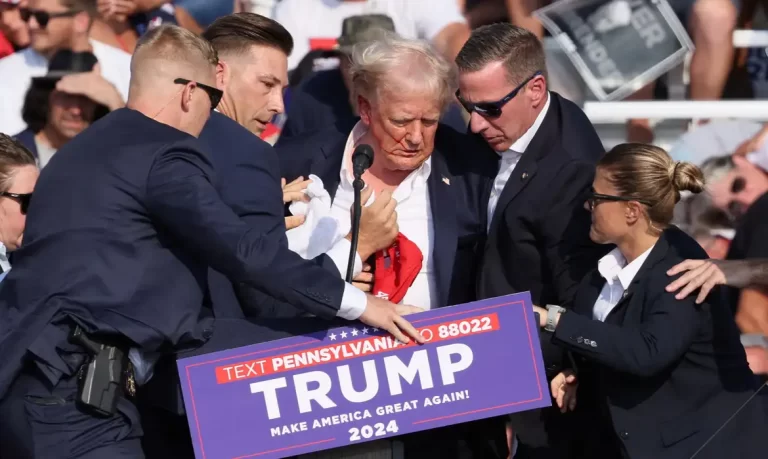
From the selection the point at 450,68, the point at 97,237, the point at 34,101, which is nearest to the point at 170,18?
the point at 34,101

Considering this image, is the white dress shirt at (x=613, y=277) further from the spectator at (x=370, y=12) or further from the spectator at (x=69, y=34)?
the spectator at (x=69, y=34)

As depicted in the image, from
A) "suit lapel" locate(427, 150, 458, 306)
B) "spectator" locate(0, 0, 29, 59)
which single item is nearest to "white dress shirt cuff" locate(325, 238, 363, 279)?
"suit lapel" locate(427, 150, 458, 306)

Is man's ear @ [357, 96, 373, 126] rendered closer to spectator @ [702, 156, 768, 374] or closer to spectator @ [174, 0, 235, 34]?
spectator @ [174, 0, 235, 34]

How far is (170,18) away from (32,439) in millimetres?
2891

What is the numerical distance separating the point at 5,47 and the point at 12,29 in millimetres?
93

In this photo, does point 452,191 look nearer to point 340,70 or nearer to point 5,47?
point 340,70

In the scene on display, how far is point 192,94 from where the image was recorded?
3.13 meters

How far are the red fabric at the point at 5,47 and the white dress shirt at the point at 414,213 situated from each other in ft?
7.86

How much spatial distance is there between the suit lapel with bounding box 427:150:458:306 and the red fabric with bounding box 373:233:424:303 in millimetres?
136

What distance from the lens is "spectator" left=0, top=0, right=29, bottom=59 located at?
5.40m

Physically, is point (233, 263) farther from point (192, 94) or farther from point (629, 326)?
point (629, 326)

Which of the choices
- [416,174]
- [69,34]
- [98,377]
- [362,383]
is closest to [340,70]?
[416,174]

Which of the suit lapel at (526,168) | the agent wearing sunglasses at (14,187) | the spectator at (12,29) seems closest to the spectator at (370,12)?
the spectator at (12,29)

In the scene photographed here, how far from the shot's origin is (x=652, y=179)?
11.0 ft
